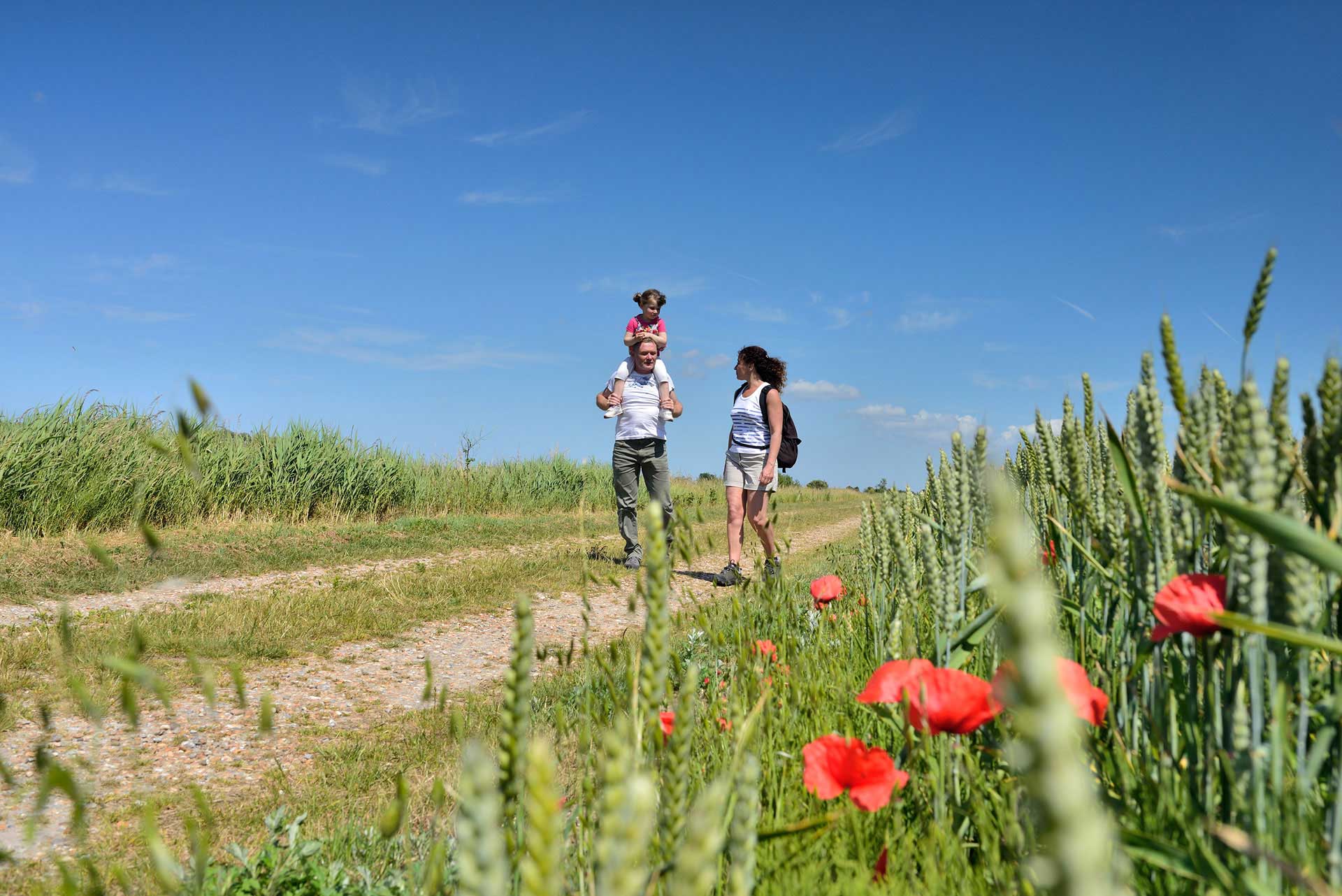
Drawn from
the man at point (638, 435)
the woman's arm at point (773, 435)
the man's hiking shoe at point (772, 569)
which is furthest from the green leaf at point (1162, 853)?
the man at point (638, 435)

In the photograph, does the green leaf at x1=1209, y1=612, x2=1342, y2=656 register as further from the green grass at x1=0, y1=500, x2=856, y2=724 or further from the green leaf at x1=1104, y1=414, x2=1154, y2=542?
the green grass at x1=0, y1=500, x2=856, y2=724

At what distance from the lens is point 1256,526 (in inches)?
33.1

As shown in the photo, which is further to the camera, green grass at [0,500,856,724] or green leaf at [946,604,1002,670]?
green grass at [0,500,856,724]

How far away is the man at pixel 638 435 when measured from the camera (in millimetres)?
8789

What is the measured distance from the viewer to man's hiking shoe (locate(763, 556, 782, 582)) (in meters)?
3.14

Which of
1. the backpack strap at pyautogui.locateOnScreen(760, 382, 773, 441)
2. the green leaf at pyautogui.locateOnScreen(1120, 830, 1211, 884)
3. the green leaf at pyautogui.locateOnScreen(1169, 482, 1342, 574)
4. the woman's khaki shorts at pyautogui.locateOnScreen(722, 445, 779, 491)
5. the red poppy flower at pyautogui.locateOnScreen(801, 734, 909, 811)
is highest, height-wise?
the backpack strap at pyautogui.locateOnScreen(760, 382, 773, 441)

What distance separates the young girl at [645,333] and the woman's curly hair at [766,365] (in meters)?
1.24

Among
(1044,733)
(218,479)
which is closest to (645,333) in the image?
(218,479)

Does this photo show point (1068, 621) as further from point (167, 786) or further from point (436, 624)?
point (436, 624)

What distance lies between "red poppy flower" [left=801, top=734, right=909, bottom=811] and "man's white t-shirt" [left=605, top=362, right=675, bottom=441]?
23.9ft

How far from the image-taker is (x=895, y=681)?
1.38m

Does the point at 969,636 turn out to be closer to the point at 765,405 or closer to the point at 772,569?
the point at 772,569

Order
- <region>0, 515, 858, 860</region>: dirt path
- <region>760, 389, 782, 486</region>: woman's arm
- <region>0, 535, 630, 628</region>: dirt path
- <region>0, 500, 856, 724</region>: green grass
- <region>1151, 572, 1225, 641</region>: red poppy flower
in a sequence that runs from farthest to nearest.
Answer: <region>760, 389, 782, 486</region>: woman's arm, <region>0, 535, 630, 628</region>: dirt path, <region>0, 500, 856, 724</region>: green grass, <region>0, 515, 858, 860</region>: dirt path, <region>1151, 572, 1225, 641</region>: red poppy flower

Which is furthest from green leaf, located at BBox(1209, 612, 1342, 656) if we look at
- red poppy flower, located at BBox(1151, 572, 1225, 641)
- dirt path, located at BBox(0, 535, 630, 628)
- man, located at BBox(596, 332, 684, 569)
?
man, located at BBox(596, 332, 684, 569)
